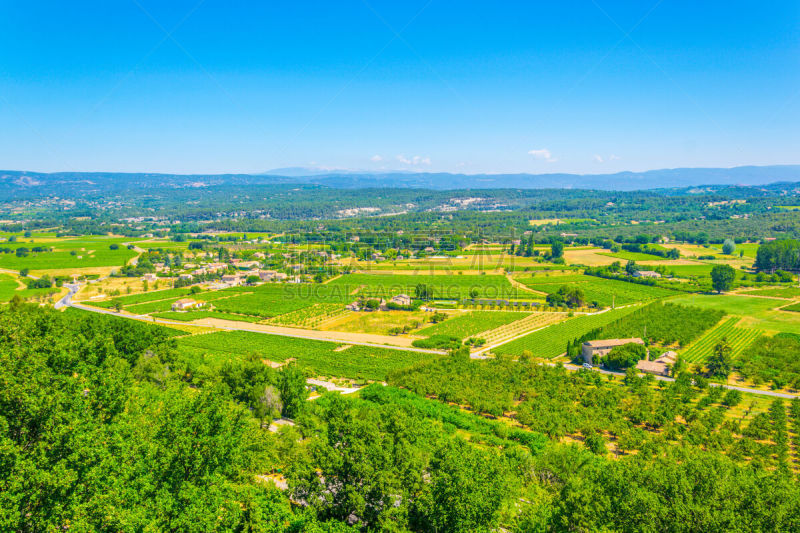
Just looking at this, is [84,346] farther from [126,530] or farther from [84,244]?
[84,244]

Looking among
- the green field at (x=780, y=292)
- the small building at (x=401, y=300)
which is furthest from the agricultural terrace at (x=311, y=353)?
the green field at (x=780, y=292)

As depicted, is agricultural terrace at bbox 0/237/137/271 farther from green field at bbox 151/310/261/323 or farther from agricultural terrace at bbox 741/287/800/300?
agricultural terrace at bbox 741/287/800/300

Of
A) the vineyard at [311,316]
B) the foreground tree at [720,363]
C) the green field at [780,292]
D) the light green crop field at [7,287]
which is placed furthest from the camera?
the light green crop field at [7,287]

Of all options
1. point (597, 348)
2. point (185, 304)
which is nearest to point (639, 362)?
point (597, 348)

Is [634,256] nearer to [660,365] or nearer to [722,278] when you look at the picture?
[722,278]

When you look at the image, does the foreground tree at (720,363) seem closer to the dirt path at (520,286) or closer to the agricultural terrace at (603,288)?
the agricultural terrace at (603,288)

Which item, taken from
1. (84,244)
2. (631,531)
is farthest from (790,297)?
(84,244)

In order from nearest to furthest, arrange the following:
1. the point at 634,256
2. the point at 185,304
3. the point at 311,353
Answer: the point at 311,353, the point at 185,304, the point at 634,256
